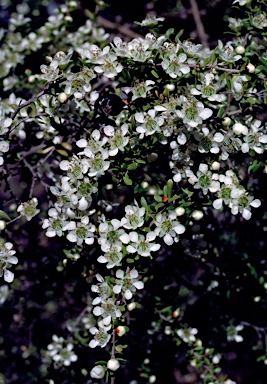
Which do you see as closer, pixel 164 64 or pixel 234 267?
pixel 164 64

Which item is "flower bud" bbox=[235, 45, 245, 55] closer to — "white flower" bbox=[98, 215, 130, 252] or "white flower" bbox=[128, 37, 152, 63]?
"white flower" bbox=[128, 37, 152, 63]

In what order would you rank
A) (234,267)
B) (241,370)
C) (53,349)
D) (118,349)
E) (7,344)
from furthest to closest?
(241,370) → (7,344) → (53,349) → (234,267) → (118,349)

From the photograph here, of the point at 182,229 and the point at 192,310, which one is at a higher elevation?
the point at 182,229

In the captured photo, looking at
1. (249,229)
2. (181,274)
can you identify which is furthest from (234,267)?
(181,274)

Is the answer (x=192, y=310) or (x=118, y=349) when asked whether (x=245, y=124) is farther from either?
(x=192, y=310)

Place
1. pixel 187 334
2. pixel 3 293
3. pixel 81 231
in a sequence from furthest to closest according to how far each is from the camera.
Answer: pixel 3 293 → pixel 187 334 → pixel 81 231

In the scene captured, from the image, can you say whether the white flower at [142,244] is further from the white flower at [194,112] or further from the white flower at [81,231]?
the white flower at [194,112]

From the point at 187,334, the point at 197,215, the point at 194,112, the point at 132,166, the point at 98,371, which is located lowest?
the point at 187,334

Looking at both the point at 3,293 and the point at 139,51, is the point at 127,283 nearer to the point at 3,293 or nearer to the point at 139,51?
the point at 139,51

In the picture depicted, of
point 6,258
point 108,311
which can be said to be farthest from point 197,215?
point 6,258

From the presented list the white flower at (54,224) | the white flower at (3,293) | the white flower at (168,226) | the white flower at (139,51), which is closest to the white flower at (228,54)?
the white flower at (139,51)
